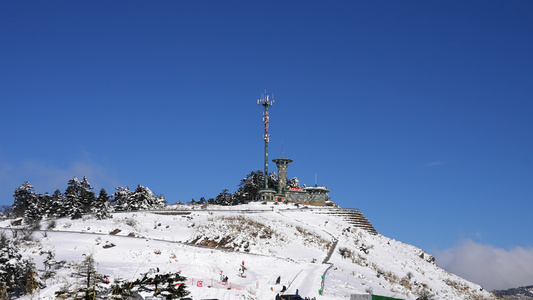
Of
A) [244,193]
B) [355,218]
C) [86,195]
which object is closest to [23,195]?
[86,195]

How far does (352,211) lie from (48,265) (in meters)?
75.9

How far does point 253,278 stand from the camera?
136 feet

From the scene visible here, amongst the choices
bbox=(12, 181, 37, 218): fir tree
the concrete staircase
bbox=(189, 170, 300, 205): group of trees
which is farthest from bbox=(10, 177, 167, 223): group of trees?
the concrete staircase

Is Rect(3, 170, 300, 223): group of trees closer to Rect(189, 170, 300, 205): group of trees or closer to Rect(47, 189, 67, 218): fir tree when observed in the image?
Rect(47, 189, 67, 218): fir tree

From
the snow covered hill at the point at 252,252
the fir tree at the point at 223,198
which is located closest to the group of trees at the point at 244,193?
the fir tree at the point at 223,198

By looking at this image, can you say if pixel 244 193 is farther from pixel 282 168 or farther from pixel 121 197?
pixel 121 197

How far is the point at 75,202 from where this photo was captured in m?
80.2

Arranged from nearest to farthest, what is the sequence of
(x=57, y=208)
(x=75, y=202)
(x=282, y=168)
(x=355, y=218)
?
(x=75, y=202), (x=57, y=208), (x=355, y=218), (x=282, y=168)

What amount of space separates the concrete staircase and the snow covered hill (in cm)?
126

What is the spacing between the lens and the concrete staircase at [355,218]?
9644 centimetres

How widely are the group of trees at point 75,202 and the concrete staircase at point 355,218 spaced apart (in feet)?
130

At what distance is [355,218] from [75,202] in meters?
56.0

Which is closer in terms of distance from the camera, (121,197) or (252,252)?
(252,252)

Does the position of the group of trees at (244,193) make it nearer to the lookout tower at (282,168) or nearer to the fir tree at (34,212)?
the lookout tower at (282,168)
